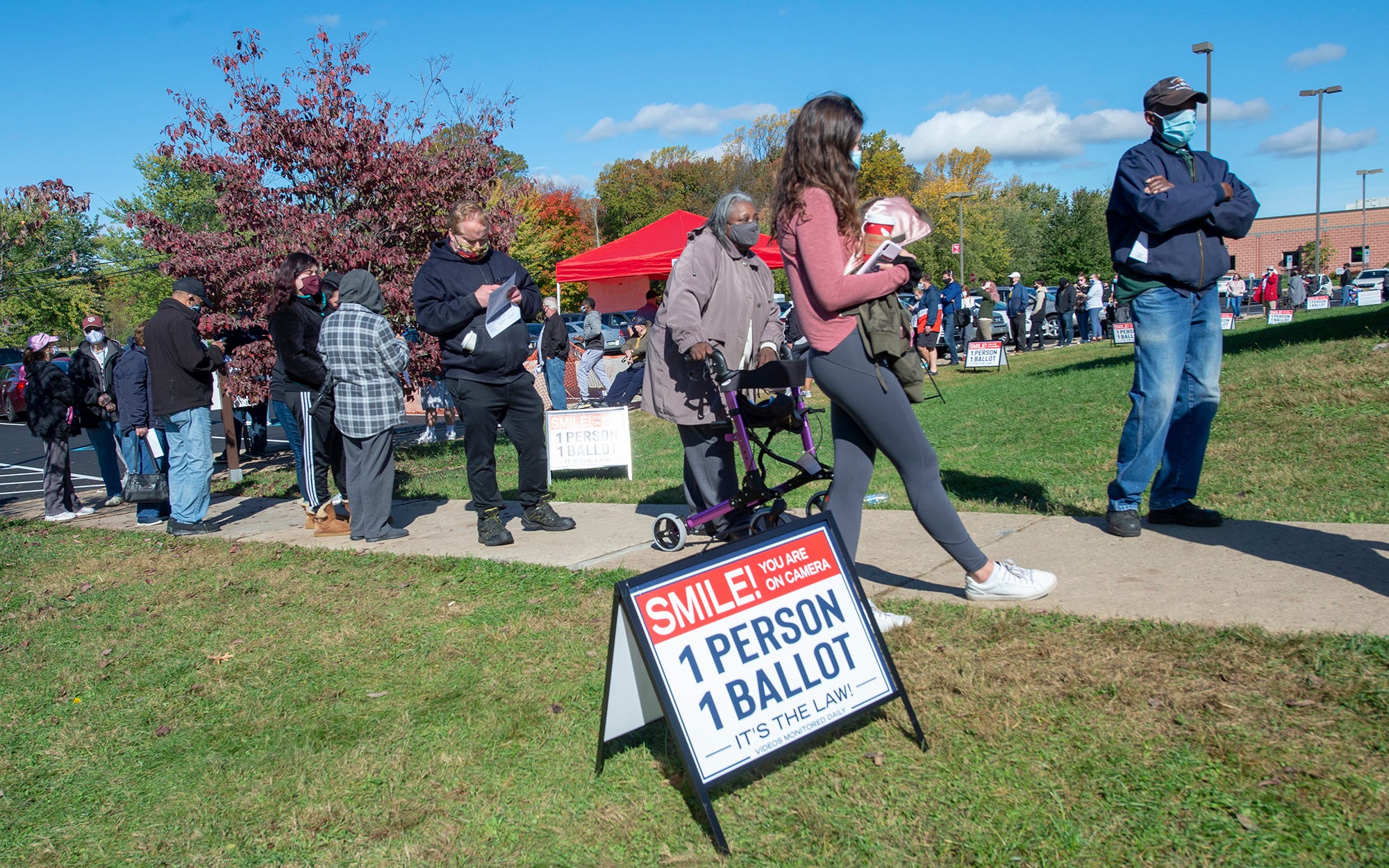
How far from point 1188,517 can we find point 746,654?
10.3 feet

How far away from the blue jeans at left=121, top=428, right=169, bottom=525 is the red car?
59.9 ft

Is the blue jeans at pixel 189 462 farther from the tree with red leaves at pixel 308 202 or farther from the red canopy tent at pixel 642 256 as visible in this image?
the red canopy tent at pixel 642 256

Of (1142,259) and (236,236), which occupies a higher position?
(236,236)

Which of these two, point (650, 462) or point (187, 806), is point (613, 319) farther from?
point (187, 806)

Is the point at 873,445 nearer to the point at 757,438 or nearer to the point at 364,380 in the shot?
the point at 757,438

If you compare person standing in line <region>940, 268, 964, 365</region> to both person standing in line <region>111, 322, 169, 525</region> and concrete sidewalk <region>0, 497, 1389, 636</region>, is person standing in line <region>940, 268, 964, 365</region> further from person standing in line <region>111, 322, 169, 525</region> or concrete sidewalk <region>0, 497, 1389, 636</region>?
person standing in line <region>111, 322, 169, 525</region>

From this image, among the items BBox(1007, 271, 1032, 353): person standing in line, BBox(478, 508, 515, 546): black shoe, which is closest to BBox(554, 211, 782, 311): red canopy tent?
BBox(1007, 271, 1032, 353): person standing in line

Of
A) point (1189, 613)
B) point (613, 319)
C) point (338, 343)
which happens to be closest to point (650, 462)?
point (338, 343)

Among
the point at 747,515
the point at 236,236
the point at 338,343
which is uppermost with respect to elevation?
the point at 236,236

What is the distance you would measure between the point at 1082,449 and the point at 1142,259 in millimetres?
3229

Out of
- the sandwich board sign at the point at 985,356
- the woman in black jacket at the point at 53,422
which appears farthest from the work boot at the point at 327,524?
the sandwich board sign at the point at 985,356

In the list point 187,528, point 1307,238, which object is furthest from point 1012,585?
point 1307,238

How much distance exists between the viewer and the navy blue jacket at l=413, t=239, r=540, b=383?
5680mm

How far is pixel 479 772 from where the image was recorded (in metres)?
3.00
